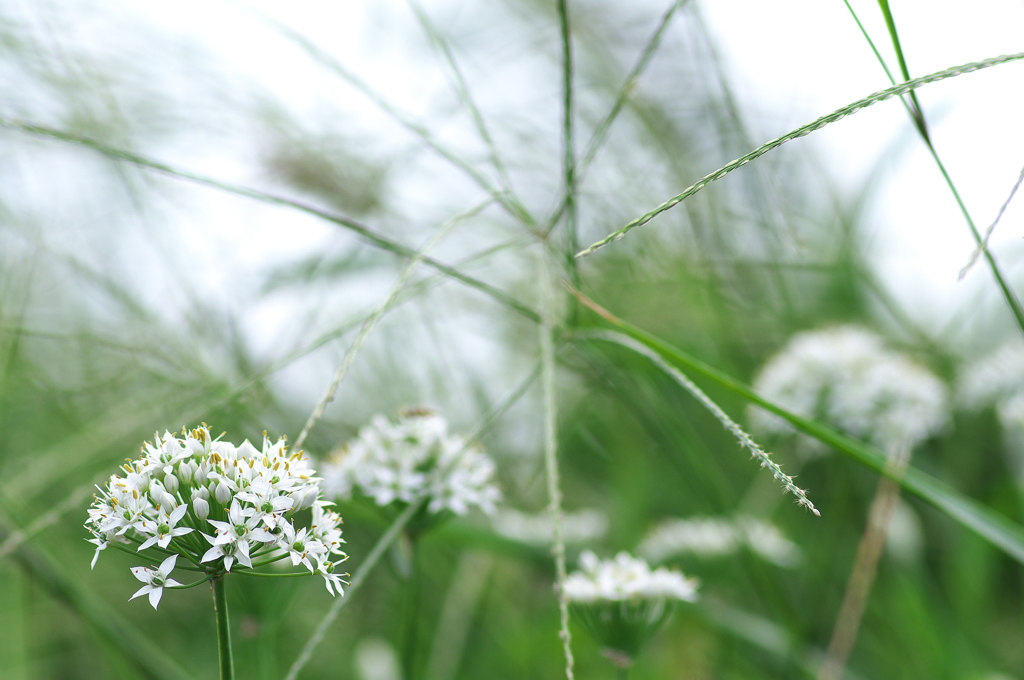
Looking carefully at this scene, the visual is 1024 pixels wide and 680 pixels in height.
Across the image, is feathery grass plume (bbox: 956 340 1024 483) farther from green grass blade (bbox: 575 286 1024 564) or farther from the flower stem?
the flower stem

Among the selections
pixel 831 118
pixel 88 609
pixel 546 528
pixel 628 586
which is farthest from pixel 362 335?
pixel 546 528

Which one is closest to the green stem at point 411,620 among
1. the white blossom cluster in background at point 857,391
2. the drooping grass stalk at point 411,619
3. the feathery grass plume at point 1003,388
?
the drooping grass stalk at point 411,619

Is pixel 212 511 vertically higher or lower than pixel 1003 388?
lower

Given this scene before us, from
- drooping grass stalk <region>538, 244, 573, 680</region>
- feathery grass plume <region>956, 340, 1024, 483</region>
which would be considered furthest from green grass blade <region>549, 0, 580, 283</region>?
feathery grass plume <region>956, 340, 1024, 483</region>

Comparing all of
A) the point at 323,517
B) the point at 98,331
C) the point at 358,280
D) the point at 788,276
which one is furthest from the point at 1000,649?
the point at 98,331

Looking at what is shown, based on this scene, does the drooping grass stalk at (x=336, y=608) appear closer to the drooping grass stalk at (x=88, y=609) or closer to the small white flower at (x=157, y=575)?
the small white flower at (x=157, y=575)

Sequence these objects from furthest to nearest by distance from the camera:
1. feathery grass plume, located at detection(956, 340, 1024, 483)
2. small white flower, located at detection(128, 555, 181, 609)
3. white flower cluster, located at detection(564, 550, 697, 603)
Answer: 1. feathery grass plume, located at detection(956, 340, 1024, 483)
2. white flower cluster, located at detection(564, 550, 697, 603)
3. small white flower, located at detection(128, 555, 181, 609)

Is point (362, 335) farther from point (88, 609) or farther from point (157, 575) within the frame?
point (88, 609)
